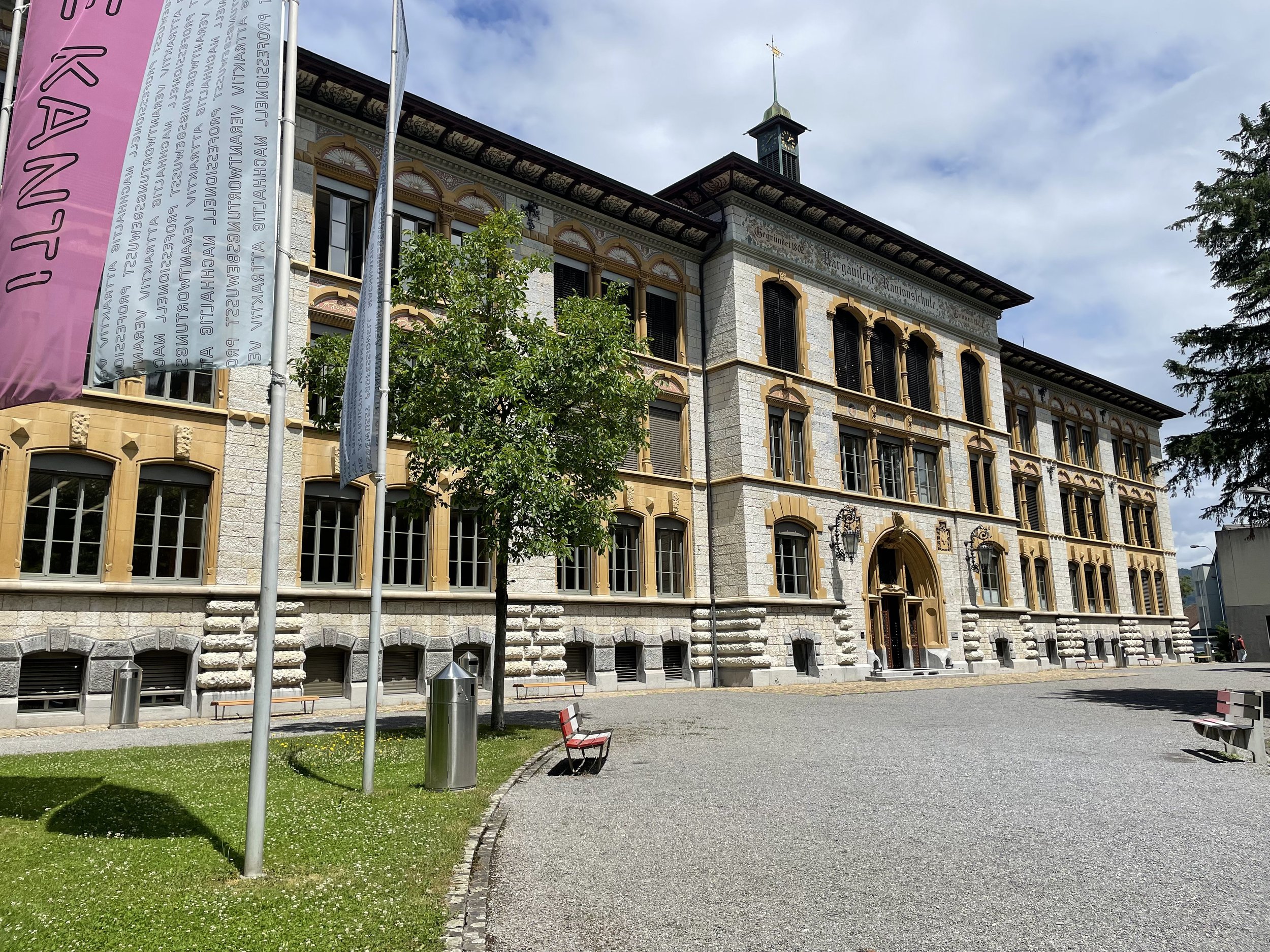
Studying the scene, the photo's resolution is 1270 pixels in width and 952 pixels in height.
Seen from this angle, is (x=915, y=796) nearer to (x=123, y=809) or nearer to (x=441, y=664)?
(x=123, y=809)

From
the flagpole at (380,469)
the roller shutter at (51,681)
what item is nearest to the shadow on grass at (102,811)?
Result: the flagpole at (380,469)

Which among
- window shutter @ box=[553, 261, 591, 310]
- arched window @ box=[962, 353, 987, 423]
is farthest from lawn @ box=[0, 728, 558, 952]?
arched window @ box=[962, 353, 987, 423]

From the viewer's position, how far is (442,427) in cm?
1466

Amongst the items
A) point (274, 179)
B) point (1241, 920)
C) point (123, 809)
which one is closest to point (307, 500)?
point (123, 809)

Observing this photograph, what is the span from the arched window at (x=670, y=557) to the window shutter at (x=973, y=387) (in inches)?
679

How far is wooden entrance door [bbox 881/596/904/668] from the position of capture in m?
33.9

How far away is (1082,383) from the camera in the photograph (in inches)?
1937

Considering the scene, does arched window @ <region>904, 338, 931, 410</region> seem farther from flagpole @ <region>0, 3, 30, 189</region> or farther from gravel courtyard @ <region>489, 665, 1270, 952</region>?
flagpole @ <region>0, 3, 30, 189</region>

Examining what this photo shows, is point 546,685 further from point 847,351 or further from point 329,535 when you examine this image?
point 847,351

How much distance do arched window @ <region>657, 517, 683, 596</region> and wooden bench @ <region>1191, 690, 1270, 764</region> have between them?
1677 centimetres

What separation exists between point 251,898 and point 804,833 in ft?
14.8

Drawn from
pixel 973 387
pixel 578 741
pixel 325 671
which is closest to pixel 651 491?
pixel 325 671

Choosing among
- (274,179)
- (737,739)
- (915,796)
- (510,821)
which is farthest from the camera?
(737,739)

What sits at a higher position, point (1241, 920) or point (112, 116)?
point (112, 116)
